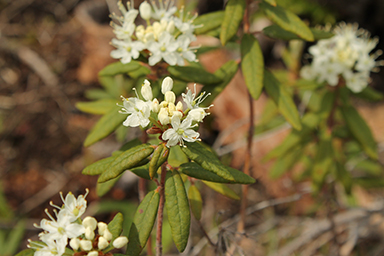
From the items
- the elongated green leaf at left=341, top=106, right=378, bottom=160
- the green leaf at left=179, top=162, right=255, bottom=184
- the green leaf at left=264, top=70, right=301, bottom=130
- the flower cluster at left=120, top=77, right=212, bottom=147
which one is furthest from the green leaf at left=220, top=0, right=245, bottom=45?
the elongated green leaf at left=341, top=106, right=378, bottom=160

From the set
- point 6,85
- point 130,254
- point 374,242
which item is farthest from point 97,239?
point 6,85

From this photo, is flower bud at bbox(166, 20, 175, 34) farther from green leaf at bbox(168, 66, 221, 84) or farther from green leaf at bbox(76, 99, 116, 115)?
green leaf at bbox(76, 99, 116, 115)

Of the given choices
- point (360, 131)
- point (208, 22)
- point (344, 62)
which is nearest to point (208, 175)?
point (208, 22)

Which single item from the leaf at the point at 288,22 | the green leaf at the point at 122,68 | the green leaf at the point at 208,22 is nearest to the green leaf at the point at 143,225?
the green leaf at the point at 122,68

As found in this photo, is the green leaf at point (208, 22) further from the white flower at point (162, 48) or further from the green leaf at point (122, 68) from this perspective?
the green leaf at point (122, 68)

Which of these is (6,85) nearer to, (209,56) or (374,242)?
(209,56)

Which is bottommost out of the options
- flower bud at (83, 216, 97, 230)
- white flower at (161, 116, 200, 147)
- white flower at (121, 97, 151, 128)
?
flower bud at (83, 216, 97, 230)

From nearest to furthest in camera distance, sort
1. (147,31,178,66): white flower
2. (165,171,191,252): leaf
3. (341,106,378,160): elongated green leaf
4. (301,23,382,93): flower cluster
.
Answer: (165,171,191,252): leaf → (147,31,178,66): white flower → (301,23,382,93): flower cluster → (341,106,378,160): elongated green leaf
